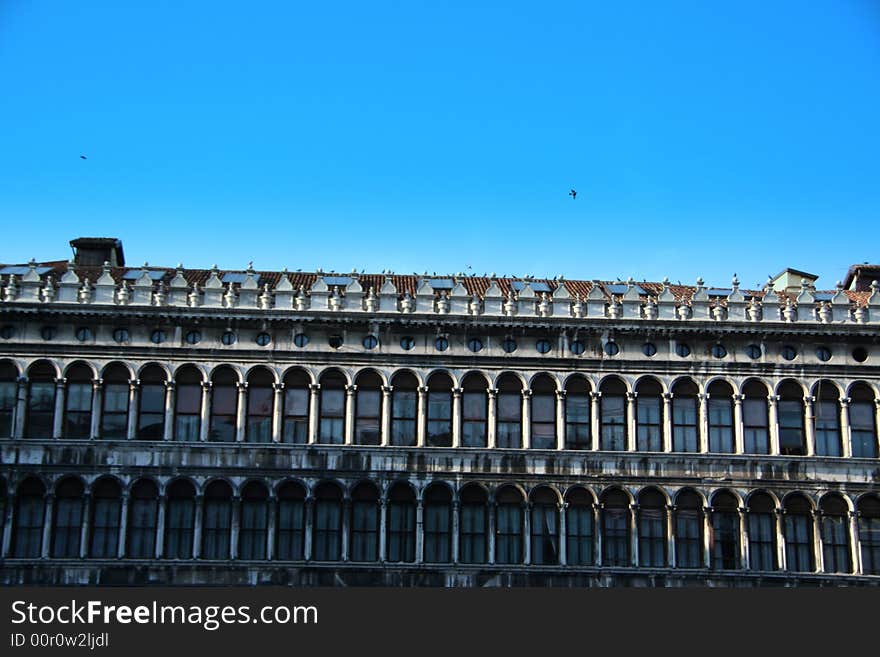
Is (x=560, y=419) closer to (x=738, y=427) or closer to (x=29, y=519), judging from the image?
(x=738, y=427)

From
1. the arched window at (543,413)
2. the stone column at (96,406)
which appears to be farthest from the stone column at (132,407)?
the arched window at (543,413)

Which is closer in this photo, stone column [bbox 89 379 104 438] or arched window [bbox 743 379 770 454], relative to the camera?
stone column [bbox 89 379 104 438]

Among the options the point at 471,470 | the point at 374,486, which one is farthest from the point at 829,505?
the point at 374,486

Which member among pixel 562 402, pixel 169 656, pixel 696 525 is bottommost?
pixel 169 656

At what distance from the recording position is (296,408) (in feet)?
166

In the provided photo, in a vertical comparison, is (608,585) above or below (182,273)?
below

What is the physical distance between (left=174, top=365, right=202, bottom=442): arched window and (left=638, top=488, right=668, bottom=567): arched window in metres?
14.6

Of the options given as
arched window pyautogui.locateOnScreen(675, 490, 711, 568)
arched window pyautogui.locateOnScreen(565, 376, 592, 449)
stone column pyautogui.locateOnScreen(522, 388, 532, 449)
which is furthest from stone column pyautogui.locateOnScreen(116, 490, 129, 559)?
arched window pyautogui.locateOnScreen(675, 490, 711, 568)

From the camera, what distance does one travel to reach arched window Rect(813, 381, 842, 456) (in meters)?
50.9

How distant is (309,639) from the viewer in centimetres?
3788

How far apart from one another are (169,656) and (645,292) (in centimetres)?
2484

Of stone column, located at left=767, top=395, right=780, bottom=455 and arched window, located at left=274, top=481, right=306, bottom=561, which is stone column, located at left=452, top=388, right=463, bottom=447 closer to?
arched window, located at left=274, top=481, right=306, bottom=561

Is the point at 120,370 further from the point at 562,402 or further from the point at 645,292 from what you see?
the point at 645,292

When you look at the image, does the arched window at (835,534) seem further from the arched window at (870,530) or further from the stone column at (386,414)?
the stone column at (386,414)
